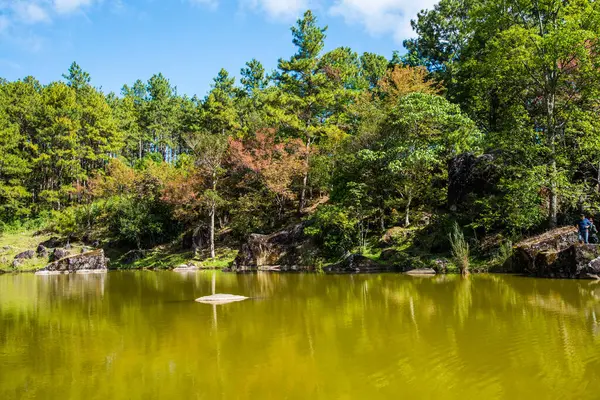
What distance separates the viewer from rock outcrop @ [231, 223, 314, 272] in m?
21.6

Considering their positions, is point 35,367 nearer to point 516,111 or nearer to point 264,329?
point 264,329

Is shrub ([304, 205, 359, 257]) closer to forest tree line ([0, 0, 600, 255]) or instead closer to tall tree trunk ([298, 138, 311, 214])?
forest tree line ([0, 0, 600, 255])

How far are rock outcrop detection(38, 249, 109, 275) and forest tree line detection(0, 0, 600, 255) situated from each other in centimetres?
415

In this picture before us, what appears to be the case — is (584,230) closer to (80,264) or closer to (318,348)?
(318,348)

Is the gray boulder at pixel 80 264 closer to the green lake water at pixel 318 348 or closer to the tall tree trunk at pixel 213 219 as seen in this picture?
the tall tree trunk at pixel 213 219

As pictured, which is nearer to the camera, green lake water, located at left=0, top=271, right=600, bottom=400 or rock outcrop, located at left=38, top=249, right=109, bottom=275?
green lake water, located at left=0, top=271, right=600, bottom=400

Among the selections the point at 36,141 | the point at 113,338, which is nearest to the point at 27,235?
the point at 36,141

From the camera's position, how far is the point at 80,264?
997 inches

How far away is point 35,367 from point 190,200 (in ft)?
75.5

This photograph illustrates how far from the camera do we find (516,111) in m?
18.7

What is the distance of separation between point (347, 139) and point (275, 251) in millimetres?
7083

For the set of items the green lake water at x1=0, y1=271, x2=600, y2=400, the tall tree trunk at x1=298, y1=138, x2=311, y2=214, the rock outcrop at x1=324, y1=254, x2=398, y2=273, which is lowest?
the green lake water at x1=0, y1=271, x2=600, y2=400

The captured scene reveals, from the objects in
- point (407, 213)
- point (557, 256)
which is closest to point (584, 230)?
point (557, 256)

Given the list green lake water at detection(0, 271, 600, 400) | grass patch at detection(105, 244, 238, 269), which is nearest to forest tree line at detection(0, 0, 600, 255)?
grass patch at detection(105, 244, 238, 269)
